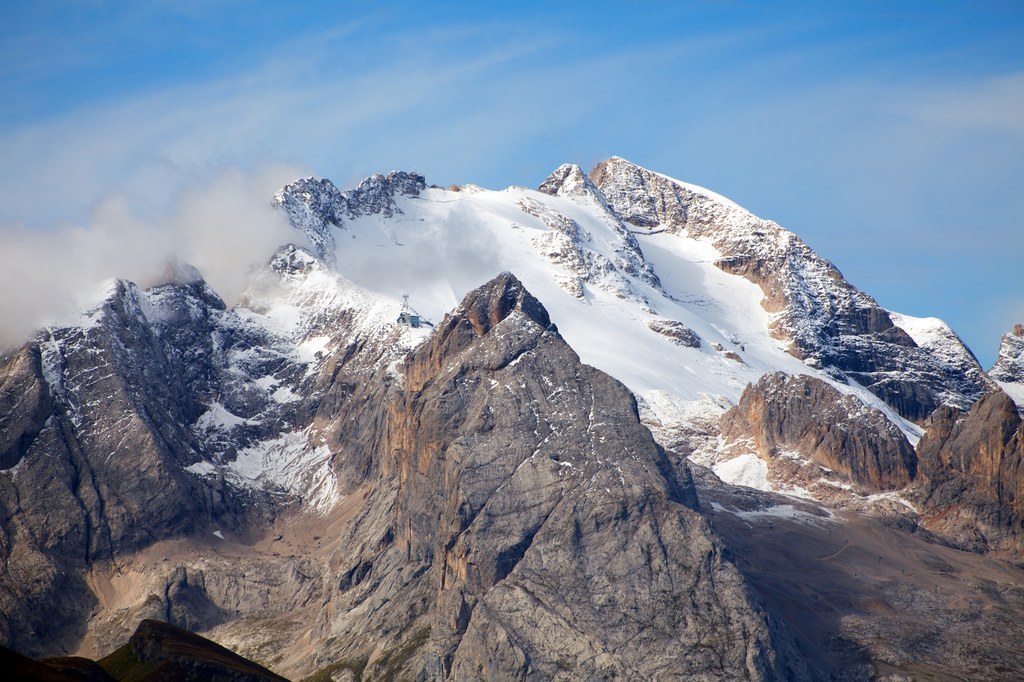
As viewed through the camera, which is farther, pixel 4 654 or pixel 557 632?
pixel 557 632

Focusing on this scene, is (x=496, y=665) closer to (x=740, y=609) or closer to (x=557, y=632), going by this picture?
(x=557, y=632)

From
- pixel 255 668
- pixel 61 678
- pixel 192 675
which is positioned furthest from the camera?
pixel 255 668

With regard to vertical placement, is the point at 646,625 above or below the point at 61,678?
above

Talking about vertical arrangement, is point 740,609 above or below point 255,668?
above

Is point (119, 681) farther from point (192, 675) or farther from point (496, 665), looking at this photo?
point (496, 665)

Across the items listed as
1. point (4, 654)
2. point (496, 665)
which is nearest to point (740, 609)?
point (496, 665)

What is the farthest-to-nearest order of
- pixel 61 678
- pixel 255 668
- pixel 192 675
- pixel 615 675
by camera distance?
pixel 615 675 → pixel 255 668 → pixel 192 675 → pixel 61 678

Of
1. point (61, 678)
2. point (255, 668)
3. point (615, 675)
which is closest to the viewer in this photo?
point (61, 678)

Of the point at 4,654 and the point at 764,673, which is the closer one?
the point at 4,654

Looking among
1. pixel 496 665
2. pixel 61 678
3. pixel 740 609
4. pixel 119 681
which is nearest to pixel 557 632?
pixel 496 665
